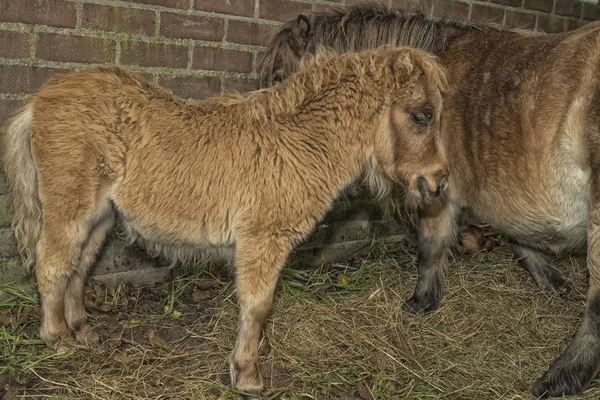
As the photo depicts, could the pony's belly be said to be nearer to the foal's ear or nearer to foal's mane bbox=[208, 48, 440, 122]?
foal's mane bbox=[208, 48, 440, 122]

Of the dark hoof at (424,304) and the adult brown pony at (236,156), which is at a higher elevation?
the adult brown pony at (236,156)

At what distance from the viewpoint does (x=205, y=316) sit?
4.04 m

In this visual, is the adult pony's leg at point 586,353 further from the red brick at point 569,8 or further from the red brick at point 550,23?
the red brick at point 569,8

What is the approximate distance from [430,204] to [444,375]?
113 centimetres

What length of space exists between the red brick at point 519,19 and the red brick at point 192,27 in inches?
107

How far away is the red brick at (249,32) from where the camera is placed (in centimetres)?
429

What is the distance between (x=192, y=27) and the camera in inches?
162

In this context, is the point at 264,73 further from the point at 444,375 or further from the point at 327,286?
the point at 444,375

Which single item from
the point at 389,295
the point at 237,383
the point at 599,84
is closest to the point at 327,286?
the point at 389,295

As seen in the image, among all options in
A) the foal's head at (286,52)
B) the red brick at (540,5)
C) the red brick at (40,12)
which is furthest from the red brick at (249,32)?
the red brick at (540,5)

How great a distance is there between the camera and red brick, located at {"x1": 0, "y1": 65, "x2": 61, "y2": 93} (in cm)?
360

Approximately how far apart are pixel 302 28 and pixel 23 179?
75.2 inches

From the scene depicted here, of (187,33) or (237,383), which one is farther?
(187,33)

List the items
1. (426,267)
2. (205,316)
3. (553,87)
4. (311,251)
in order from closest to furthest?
(553,87) → (205,316) → (426,267) → (311,251)
